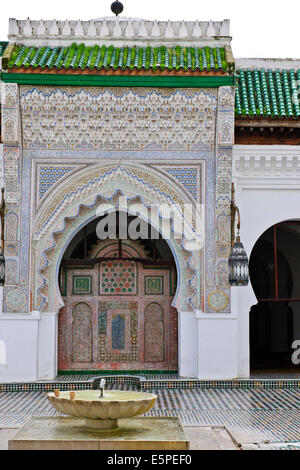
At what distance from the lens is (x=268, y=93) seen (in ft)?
22.8

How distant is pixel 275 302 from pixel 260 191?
296cm

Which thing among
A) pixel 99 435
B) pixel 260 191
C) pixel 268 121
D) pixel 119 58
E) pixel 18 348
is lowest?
pixel 99 435

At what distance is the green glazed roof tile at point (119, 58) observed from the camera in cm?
631

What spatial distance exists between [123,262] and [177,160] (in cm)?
131

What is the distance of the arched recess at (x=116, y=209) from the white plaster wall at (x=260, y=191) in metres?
0.51

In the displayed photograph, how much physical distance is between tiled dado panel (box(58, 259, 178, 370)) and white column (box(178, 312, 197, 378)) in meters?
0.45

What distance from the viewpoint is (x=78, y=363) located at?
6910 mm

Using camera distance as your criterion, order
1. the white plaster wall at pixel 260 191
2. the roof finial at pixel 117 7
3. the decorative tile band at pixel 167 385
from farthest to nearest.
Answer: the roof finial at pixel 117 7, the white plaster wall at pixel 260 191, the decorative tile band at pixel 167 385

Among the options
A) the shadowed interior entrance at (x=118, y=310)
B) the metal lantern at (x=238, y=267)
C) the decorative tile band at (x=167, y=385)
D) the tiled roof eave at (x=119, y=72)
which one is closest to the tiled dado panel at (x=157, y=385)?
the decorative tile band at (x=167, y=385)

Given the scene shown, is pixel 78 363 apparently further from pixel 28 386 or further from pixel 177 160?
pixel 177 160

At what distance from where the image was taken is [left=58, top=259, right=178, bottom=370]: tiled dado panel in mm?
6938

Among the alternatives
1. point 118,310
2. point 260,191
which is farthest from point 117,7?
point 118,310

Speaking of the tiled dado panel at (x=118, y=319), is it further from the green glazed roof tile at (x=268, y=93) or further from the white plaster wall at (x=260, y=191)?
the green glazed roof tile at (x=268, y=93)

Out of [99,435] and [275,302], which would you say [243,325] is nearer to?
[275,302]
